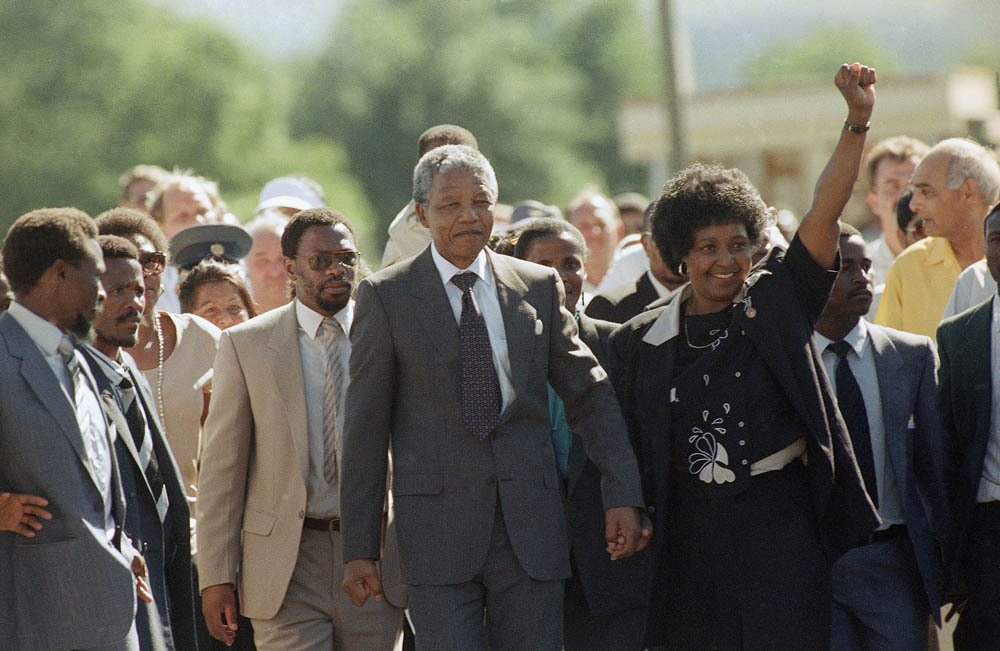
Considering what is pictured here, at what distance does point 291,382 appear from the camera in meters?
6.24

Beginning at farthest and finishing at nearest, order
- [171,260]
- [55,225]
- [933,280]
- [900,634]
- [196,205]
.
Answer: [196,205], [171,260], [933,280], [900,634], [55,225]

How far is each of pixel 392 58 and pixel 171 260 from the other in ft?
259

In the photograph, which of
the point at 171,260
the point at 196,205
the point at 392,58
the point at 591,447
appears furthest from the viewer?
the point at 392,58

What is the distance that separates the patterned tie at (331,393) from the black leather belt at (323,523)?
0.52 feet

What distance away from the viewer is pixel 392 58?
86.2 meters

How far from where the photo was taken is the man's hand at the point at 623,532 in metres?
5.54

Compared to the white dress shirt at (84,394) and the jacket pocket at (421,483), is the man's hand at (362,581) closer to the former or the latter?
the jacket pocket at (421,483)

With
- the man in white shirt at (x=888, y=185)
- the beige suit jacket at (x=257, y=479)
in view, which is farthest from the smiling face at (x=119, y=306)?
the man in white shirt at (x=888, y=185)

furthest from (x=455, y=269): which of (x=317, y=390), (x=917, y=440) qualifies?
(x=917, y=440)

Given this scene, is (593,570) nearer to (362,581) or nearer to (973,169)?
(362,581)

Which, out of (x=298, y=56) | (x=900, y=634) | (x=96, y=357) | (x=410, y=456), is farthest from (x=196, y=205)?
(x=298, y=56)

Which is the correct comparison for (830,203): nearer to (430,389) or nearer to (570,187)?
(430,389)

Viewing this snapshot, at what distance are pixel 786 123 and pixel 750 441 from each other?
28.6 meters

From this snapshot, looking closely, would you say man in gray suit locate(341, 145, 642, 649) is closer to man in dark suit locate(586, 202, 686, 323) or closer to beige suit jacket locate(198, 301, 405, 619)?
beige suit jacket locate(198, 301, 405, 619)
